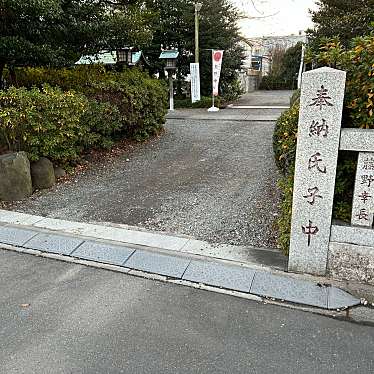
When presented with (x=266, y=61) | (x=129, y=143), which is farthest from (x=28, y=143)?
(x=266, y=61)

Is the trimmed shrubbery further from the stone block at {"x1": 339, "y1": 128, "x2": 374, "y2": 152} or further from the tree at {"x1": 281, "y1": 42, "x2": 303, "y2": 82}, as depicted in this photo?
the tree at {"x1": 281, "y1": 42, "x2": 303, "y2": 82}

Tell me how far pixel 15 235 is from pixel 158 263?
6.24 feet

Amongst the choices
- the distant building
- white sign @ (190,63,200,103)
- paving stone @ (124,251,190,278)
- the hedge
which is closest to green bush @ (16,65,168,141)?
paving stone @ (124,251,190,278)

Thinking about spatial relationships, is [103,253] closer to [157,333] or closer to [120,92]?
[157,333]

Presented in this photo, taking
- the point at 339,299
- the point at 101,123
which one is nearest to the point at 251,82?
the point at 101,123

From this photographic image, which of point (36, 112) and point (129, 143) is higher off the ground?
point (36, 112)

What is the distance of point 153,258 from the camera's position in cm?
373

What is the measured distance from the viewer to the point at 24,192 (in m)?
5.62

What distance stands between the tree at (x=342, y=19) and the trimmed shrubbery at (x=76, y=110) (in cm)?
699

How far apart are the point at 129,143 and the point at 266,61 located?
30.2 meters

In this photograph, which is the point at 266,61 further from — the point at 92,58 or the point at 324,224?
the point at 324,224

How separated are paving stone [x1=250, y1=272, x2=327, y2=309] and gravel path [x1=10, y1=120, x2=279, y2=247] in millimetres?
720

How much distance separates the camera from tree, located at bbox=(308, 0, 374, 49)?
511 inches

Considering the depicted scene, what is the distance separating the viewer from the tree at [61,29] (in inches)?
255
